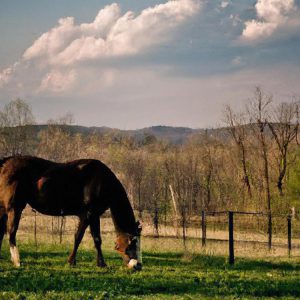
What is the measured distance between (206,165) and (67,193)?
48902 mm

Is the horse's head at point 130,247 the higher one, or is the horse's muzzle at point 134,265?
the horse's head at point 130,247

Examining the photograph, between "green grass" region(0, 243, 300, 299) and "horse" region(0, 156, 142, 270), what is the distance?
3.31ft

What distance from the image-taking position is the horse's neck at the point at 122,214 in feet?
40.9

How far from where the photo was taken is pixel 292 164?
45375mm

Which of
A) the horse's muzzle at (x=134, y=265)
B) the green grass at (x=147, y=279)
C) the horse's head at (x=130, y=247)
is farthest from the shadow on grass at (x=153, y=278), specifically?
the horse's head at (x=130, y=247)

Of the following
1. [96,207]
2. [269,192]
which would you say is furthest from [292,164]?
[96,207]

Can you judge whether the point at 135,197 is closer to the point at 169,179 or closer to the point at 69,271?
the point at 169,179

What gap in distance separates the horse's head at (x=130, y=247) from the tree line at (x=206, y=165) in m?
23.6

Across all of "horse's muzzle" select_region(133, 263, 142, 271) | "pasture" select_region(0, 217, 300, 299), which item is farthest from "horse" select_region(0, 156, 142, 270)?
"pasture" select_region(0, 217, 300, 299)

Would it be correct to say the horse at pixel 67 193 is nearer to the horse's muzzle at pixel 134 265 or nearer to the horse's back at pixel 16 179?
the horse's back at pixel 16 179

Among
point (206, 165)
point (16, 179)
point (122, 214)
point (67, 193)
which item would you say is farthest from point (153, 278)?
point (206, 165)

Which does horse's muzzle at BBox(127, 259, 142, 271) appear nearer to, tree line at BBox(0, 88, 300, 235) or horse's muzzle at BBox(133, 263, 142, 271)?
horse's muzzle at BBox(133, 263, 142, 271)

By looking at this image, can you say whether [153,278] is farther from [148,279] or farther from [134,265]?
[134,265]

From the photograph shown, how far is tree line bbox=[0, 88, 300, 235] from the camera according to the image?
43.5m
